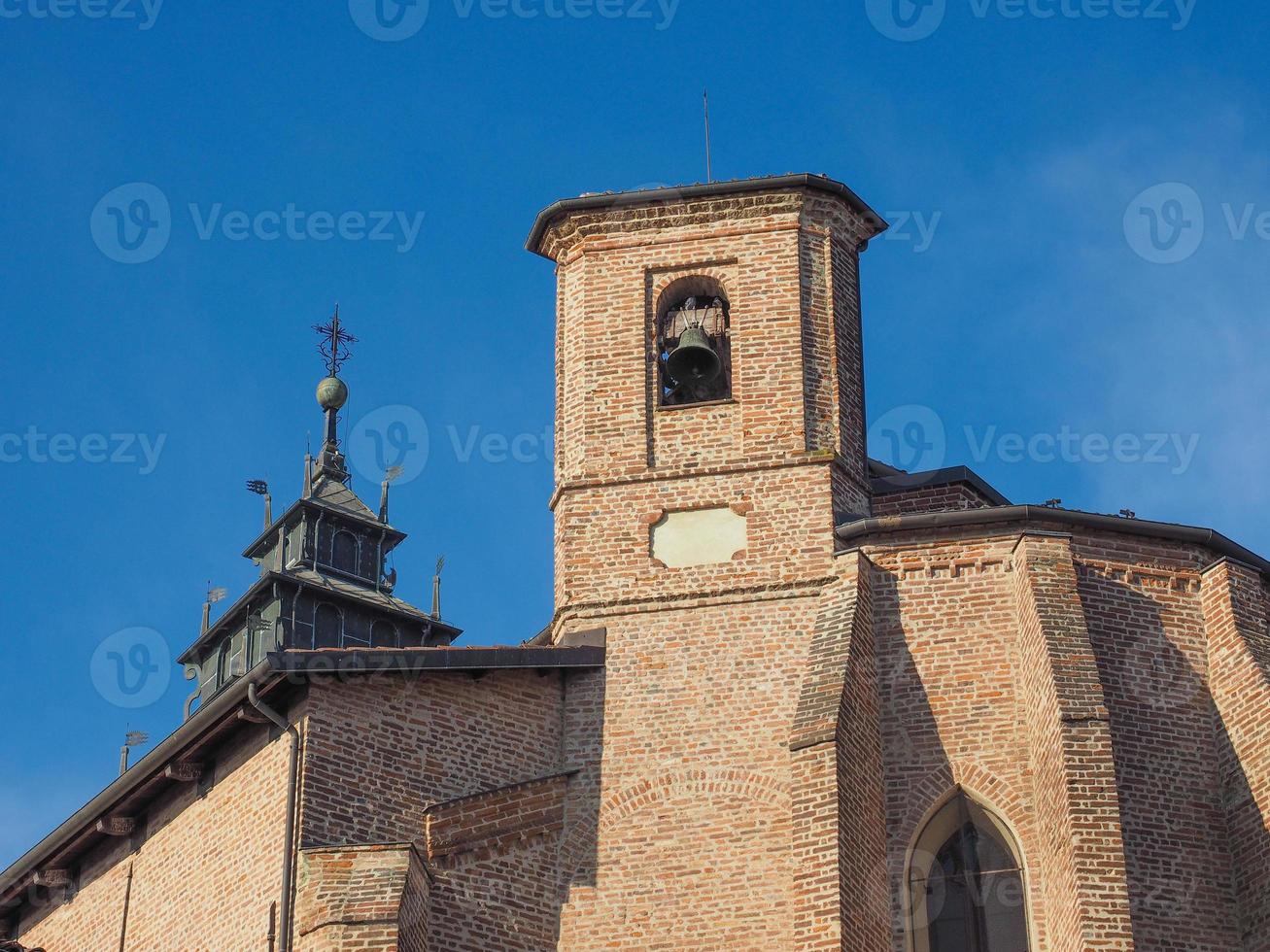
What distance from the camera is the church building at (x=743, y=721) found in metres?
25.4

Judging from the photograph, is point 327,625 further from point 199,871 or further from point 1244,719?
point 1244,719

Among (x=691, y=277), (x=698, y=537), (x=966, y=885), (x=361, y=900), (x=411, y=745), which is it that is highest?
(x=691, y=277)

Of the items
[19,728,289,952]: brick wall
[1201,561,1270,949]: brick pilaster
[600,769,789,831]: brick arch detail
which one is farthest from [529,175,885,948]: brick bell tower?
[1201,561,1270,949]: brick pilaster

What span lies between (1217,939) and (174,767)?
12.5 meters

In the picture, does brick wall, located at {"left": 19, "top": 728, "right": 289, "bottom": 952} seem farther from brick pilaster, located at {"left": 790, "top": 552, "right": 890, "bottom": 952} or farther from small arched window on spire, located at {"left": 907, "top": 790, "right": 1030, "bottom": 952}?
small arched window on spire, located at {"left": 907, "top": 790, "right": 1030, "bottom": 952}

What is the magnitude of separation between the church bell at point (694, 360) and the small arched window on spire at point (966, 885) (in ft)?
22.3

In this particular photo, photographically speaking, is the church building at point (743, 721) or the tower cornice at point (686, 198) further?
the tower cornice at point (686, 198)

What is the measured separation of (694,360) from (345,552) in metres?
22.7

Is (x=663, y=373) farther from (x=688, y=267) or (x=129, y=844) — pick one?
(x=129, y=844)

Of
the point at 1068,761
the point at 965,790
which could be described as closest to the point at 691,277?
the point at 965,790

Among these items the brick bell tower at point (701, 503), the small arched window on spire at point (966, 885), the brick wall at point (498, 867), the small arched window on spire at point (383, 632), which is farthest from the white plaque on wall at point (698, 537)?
the small arched window on spire at point (383, 632)

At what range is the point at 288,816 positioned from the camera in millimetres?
25672

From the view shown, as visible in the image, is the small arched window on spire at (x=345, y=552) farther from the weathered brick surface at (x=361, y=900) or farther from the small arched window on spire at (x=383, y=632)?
the weathered brick surface at (x=361, y=900)

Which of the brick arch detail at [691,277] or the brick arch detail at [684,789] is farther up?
the brick arch detail at [691,277]
